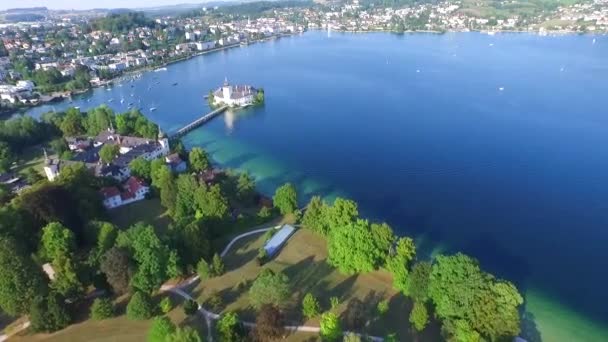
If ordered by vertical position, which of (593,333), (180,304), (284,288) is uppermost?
(284,288)

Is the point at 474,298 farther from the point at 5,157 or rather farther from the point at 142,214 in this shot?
the point at 5,157

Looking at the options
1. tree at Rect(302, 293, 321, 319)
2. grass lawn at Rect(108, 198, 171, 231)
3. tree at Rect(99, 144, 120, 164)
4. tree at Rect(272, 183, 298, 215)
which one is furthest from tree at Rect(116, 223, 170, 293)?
tree at Rect(99, 144, 120, 164)

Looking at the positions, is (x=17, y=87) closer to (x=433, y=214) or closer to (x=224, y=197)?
(x=224, y=197)

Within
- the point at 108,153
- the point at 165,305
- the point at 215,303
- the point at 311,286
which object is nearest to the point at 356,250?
the point at 311,286

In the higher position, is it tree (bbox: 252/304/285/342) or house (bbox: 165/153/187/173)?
tree (bbox: 252/304/285/342)

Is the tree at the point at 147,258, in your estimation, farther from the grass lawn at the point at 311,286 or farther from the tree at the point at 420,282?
the tree at the point at 420,282

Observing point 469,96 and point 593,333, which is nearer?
point 593,333

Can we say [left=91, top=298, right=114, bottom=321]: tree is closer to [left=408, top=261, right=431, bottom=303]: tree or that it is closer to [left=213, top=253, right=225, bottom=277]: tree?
[left=213, top=253, right=225, bottom=277]: tree

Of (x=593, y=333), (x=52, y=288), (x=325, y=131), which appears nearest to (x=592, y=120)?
(x=325, y=131)
